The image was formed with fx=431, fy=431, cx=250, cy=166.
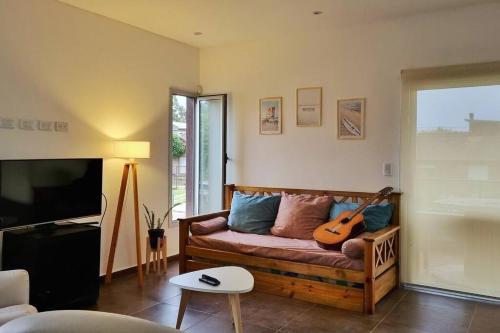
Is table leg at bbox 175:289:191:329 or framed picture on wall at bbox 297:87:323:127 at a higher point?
framed picture on wall at bbox 297:87:323:127

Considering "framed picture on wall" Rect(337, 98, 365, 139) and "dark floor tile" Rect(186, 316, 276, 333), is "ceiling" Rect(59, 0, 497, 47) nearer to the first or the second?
"framed picture on wall" Rect(337, 98, 365, 139)

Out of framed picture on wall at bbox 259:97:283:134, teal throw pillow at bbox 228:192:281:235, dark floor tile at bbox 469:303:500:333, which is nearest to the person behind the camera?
dark floor tile at bbox 469:303:500:333

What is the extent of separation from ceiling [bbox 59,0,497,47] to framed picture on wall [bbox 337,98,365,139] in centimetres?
80

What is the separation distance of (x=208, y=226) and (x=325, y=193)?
50.8 inches

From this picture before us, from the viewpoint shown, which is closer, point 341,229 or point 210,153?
point 341,229

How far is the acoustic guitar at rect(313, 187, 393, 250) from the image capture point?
3787 mm

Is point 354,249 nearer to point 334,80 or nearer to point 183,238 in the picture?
point 183,238

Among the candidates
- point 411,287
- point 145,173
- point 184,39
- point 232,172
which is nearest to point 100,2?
point 184,39

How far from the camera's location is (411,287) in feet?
13.6

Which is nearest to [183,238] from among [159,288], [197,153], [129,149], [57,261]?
[159,288]

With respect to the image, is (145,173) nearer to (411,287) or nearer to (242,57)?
(242,57)

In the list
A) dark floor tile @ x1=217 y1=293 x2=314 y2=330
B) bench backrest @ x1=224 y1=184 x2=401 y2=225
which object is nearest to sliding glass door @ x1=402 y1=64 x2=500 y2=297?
bench backrest @ x1=224 y1=184 x2=401 y2=225

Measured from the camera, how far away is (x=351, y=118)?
177 inches

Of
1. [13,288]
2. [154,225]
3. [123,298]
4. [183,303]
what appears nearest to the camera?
[13,288]
